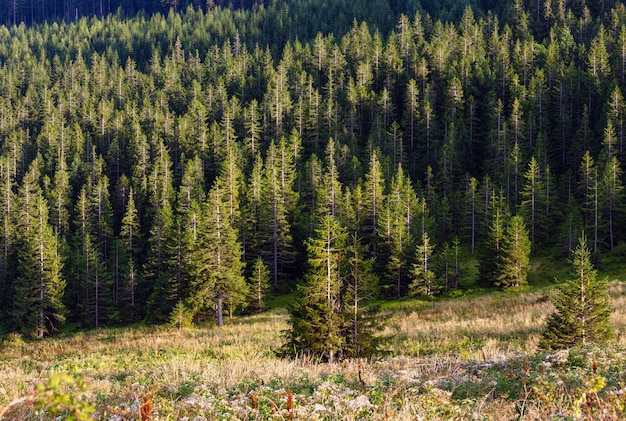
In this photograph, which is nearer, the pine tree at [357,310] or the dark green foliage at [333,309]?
the dark green foliage at [333,309]

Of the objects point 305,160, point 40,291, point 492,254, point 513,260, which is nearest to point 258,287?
point 40,291

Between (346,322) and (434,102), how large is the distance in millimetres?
92985

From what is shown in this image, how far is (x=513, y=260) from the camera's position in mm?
49969

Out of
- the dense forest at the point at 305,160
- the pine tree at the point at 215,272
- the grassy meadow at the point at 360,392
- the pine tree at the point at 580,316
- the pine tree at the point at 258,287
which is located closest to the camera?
the grassy meadow at the point at 360,392

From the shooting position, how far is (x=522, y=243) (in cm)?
5066

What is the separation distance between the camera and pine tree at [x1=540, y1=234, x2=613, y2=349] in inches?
653

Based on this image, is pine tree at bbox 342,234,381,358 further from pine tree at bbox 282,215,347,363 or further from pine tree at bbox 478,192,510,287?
pine tree at bbox 478,192,510,287

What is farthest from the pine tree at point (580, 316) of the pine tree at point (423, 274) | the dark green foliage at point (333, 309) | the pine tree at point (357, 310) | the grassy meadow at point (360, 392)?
the pine tree at point (423, 274)

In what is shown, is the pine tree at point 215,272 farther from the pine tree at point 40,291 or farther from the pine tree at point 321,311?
the pine tree at point 321,311

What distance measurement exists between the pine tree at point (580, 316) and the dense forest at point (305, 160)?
22.0 feet

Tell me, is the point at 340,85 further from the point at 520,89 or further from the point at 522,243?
the point at 522,243

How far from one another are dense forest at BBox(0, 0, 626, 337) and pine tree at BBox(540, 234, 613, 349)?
→ 22.0 feet

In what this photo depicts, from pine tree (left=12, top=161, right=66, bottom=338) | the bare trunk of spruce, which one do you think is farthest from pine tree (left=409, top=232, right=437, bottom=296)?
pine tree (left=12, top=161, right=66, bottom=338)

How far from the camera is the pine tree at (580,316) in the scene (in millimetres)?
16578
